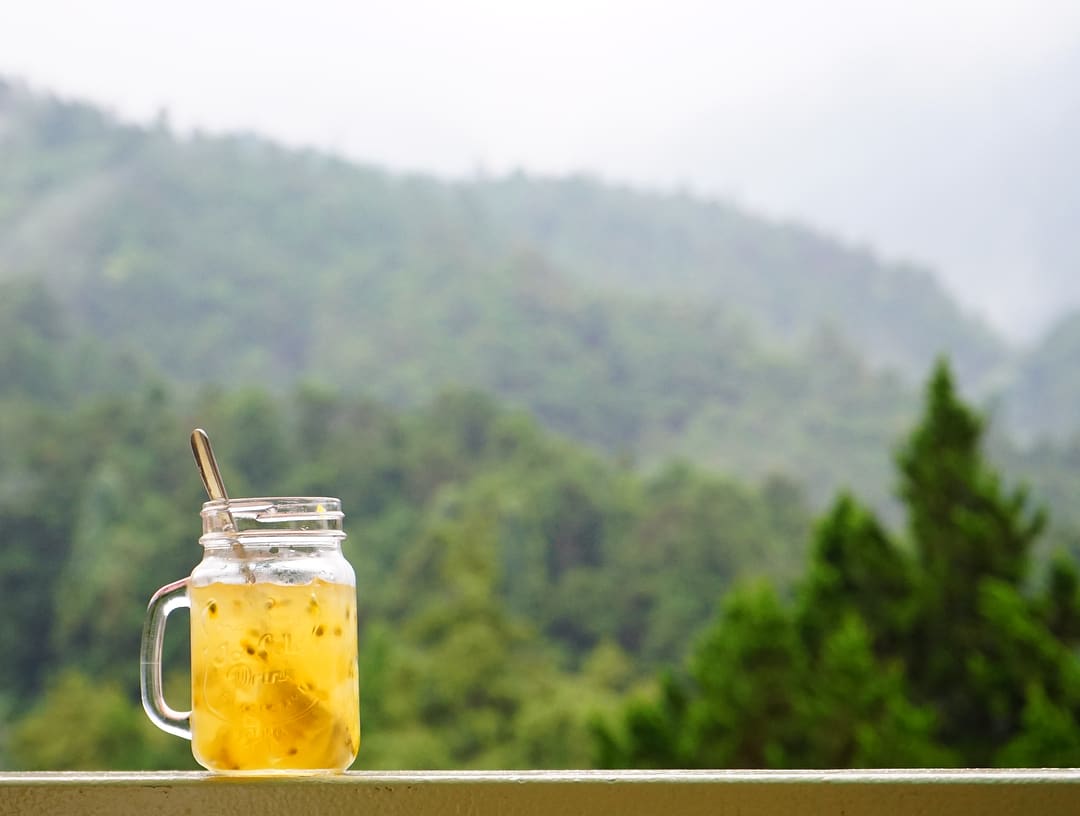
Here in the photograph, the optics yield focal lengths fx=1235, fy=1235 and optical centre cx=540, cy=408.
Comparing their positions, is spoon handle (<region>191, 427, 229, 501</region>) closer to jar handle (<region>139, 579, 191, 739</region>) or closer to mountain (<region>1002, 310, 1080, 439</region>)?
jar handle (<region>139, 579, 191, 739</region>)

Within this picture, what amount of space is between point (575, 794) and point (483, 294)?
30582 mm

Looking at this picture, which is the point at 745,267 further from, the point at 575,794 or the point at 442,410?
the point at 575,794

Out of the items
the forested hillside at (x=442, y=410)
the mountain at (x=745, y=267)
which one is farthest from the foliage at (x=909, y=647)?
the mountain at (x=745, y=267)

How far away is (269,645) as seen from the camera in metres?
0.68

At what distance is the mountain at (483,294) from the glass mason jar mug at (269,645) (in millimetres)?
26658

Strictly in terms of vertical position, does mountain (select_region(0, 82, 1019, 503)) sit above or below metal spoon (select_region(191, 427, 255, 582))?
above

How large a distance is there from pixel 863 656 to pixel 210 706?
9.09 meters

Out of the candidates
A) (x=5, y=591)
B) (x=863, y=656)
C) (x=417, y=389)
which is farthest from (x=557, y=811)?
(x=417, y=389)

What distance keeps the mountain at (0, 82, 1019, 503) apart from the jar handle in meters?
26.6

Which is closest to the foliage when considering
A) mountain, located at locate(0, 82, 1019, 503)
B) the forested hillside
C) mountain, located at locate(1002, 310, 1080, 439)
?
the forested hillside

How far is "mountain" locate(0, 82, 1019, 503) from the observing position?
94.1ft

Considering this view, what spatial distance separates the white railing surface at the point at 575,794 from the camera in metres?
0.59

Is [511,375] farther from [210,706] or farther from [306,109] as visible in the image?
[210,706]

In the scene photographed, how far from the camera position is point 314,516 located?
0.73 meters
